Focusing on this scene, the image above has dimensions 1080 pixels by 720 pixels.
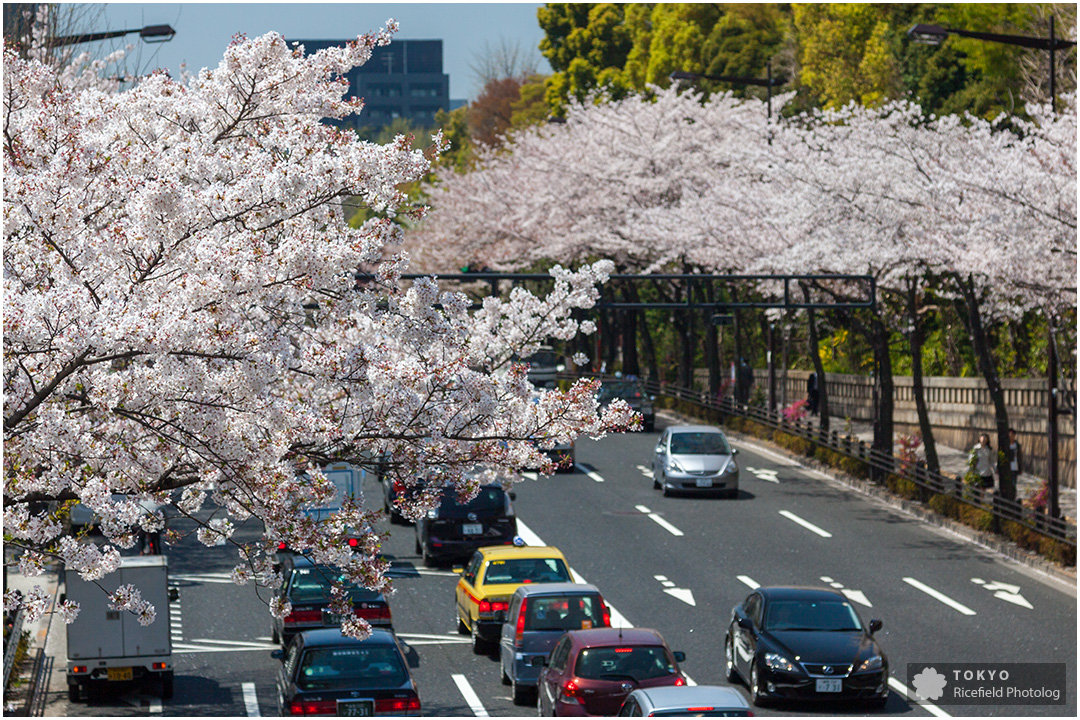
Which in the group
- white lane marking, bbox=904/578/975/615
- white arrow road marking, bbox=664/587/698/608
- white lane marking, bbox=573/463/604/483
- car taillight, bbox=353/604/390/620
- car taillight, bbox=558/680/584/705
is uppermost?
car taillight, bbox=558/680/584/705

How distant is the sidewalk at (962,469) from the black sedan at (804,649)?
1172cm

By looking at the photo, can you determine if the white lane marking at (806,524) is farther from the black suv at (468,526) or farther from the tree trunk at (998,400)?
the black suv at (468,526)

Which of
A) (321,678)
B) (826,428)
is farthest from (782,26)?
(321,678)

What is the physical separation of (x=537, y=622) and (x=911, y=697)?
519 cm

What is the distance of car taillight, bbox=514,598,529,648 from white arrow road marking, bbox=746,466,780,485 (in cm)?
1921

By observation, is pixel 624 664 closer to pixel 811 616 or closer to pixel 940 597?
pixel 811 616

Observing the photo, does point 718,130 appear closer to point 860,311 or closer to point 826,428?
point 860,311

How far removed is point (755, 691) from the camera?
1894 cm

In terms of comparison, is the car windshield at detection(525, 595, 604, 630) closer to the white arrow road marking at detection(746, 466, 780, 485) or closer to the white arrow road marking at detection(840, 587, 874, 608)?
the white arrow road marking at detection(840, 587, 874, 608)

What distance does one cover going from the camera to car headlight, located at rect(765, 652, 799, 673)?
61.2ft

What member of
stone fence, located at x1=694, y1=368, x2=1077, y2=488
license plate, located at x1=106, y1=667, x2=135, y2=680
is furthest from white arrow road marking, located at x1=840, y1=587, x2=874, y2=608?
license plate, located at x1=106, y1=667, x2=135, y2=680

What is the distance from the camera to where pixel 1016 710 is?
18.7 m

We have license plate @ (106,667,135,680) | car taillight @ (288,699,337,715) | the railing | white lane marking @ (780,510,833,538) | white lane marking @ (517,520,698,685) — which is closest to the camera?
car taillight @ (288,699,337,715)

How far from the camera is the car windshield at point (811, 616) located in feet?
64.1
